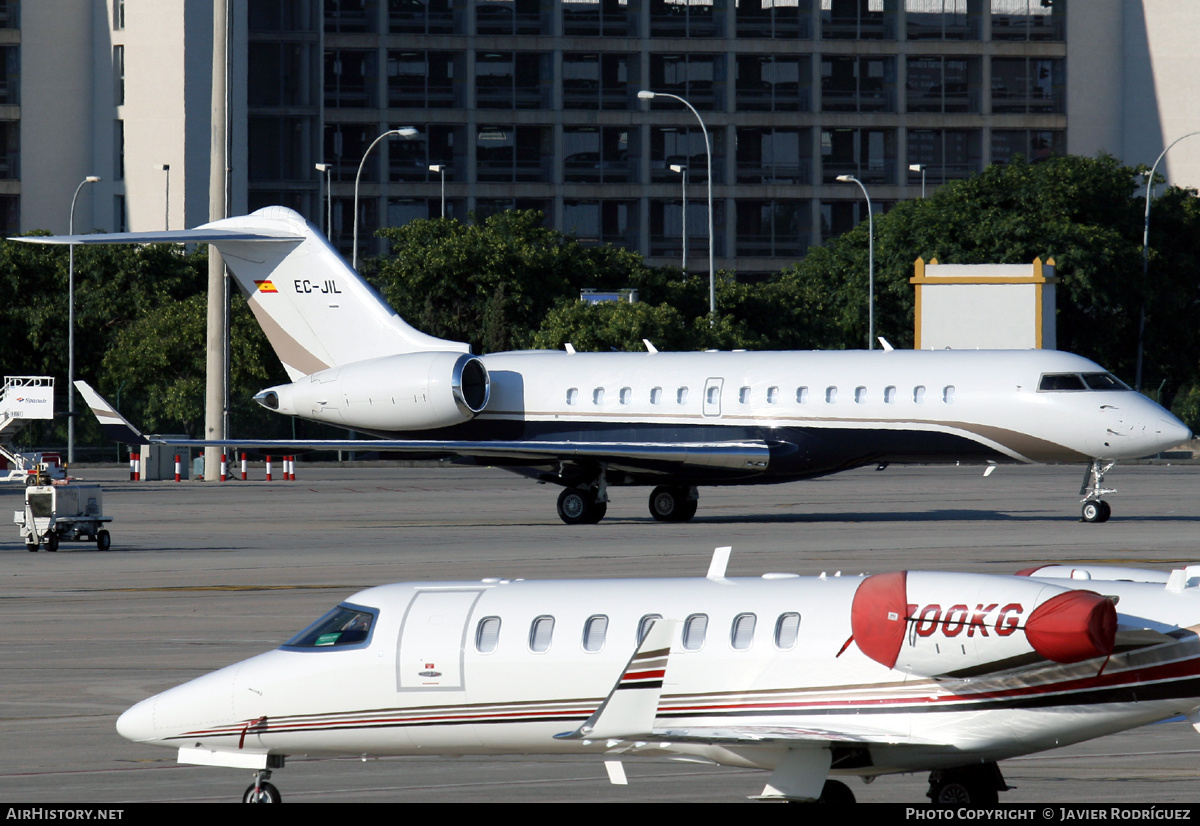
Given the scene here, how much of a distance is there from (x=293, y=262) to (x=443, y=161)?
64.0 meters

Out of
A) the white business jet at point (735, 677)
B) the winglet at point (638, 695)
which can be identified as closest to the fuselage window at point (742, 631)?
the white business jet at point (735, 677)

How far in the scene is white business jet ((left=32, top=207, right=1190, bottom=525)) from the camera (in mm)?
29078

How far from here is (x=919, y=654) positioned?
28.3 feet

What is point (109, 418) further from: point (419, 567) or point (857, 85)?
point (857, 85)

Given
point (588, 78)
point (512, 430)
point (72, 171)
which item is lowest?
point (512, 430)

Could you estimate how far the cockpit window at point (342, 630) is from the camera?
9.66 meters

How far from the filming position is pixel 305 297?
1350 inches

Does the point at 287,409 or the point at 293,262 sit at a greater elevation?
the point at 293,262

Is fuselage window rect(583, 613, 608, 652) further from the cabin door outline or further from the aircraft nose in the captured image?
the aircraft nose

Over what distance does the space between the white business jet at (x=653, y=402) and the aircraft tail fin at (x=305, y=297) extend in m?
0.03

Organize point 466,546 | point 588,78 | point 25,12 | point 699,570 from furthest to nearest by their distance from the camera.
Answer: point 588,78 → point 25,12 → point 466,546 → point 699,570

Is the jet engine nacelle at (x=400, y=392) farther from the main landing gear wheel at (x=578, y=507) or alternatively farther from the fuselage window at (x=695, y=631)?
the fuselage window at (x=695, y=631)

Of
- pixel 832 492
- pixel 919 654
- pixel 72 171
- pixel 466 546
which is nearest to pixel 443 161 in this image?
pixel 72 171
